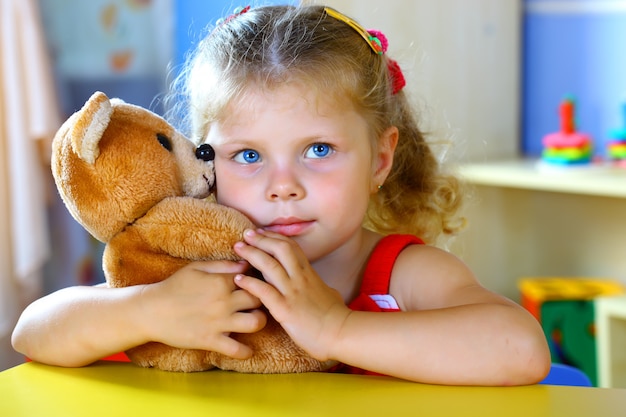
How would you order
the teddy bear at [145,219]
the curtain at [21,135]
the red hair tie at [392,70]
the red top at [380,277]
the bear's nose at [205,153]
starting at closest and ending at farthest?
the teddy bear at [145,219] → the bear's nose at [205,153] → the red top at [380,277] → the red hair tie at [392,70] → the curtain at [21,135]

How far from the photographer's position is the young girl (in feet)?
2.54

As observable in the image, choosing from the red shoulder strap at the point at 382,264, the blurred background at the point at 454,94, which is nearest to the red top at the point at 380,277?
the red shoulder strap at the point at 382,264

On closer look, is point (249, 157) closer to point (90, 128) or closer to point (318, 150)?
point (318, 150)

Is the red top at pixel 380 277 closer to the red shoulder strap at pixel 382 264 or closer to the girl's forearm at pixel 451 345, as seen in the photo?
the red shoulder strap at pixel 382 264

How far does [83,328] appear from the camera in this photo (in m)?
0.83

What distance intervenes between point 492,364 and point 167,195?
1.09 ft

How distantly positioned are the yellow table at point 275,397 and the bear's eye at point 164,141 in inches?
8.7

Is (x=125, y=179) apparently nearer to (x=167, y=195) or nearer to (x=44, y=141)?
(x=167, y=195)

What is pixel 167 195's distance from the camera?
0.81 m

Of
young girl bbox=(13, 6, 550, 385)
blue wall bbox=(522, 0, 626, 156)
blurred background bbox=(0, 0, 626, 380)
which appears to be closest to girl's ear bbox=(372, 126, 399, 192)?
young girl bbox=(13, 6, 550, 385)

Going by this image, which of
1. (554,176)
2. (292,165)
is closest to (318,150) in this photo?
(292,165)

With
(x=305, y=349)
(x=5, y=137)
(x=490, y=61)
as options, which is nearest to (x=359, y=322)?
(x=305, y=349)

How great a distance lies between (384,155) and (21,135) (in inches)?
52.1

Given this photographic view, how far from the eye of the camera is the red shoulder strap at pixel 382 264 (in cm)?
101
